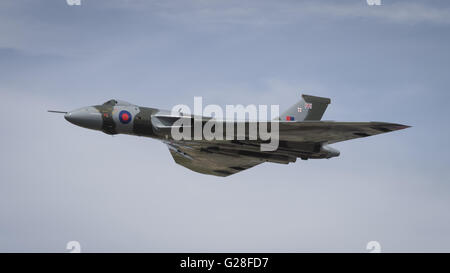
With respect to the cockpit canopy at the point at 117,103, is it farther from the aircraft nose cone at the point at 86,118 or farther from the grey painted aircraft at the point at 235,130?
the aircraft nose cone at the point at 86,118

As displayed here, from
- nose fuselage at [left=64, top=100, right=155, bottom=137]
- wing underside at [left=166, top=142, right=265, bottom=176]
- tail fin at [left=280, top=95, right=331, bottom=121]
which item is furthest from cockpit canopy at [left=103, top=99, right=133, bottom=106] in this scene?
tail fin at [left=280, top=95, right=331, bottom=121]

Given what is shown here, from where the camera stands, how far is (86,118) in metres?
33.1

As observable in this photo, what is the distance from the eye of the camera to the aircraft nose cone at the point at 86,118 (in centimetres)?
3297

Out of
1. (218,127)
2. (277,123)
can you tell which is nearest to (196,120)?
(218,127)

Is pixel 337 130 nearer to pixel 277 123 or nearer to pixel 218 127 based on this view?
pixel 277 123

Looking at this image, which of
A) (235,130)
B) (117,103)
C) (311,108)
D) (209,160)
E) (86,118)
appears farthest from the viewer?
(209,160)

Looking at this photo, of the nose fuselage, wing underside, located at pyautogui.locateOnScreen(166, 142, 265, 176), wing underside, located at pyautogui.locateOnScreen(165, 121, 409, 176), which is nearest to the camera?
wing underside, located at pyautogui.locateOnScreen(165, 121, 409, 176)

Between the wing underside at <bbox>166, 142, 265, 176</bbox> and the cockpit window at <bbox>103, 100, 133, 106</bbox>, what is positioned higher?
the cockpit window at <bbox>103, 100, 133, 106</bbox>

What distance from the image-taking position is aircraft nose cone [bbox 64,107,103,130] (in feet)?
108

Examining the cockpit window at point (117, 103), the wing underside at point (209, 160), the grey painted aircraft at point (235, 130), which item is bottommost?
the wing underside at point (209, 160)

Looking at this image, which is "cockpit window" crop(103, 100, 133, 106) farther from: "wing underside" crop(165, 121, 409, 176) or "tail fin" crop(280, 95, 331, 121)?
"tail fin" crop(280, 95, 331, 121)

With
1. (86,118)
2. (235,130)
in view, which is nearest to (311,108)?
(235,130)

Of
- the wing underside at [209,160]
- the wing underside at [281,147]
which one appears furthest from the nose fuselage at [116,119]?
the wing underside at [209,160]

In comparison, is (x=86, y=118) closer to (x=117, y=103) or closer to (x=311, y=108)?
(x=117, y=103)
